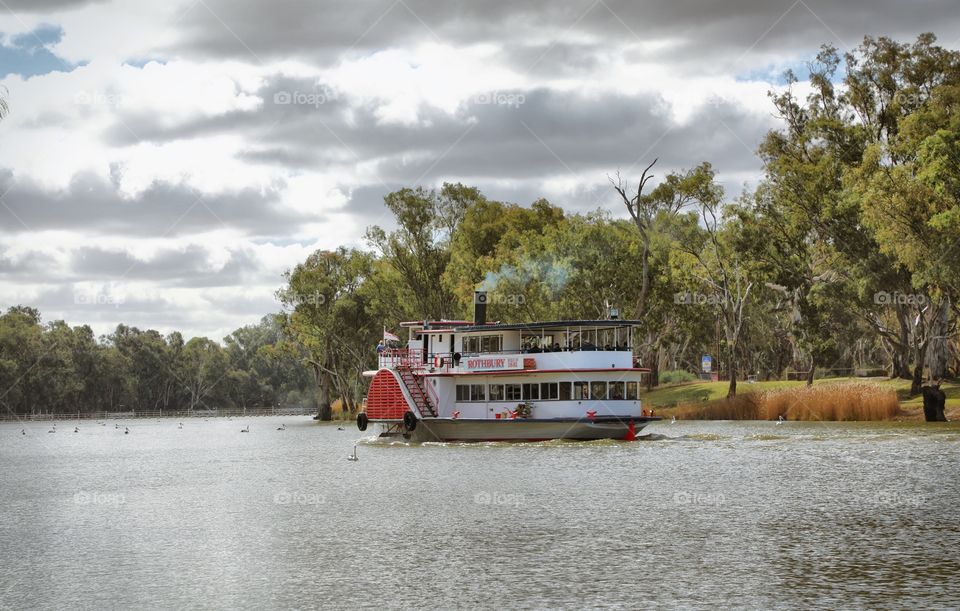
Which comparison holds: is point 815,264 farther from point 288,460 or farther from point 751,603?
point 751,603

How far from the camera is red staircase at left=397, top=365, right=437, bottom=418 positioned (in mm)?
63531

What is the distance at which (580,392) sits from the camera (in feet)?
192

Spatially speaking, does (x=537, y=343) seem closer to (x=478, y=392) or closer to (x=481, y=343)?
(x=481, y=343)

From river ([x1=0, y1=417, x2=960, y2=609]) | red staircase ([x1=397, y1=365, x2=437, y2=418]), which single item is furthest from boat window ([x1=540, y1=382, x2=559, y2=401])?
red staircase ([x1=397, y1=365, x2=437, y2=418])

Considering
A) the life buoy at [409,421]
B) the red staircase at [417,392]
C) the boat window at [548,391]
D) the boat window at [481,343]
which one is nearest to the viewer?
the boat window at [548,391]

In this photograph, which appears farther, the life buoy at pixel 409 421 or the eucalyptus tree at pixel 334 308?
the eucalyptus tree at pixel 334 308

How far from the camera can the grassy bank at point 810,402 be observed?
7212cm

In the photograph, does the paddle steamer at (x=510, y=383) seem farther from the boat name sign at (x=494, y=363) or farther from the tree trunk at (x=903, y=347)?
the tree trunk at (x=903, y=347)

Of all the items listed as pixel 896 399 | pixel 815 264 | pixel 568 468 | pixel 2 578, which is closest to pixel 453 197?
pixel 815 264

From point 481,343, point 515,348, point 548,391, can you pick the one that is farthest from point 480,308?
point 548,391

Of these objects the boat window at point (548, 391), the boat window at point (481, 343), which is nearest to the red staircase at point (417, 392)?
the boat window at point (481, 343)

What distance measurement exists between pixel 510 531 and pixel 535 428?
30.5m

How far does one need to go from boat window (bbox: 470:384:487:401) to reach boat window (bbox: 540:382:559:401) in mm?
A: 3749

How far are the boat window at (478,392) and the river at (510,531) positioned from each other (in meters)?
8.95
